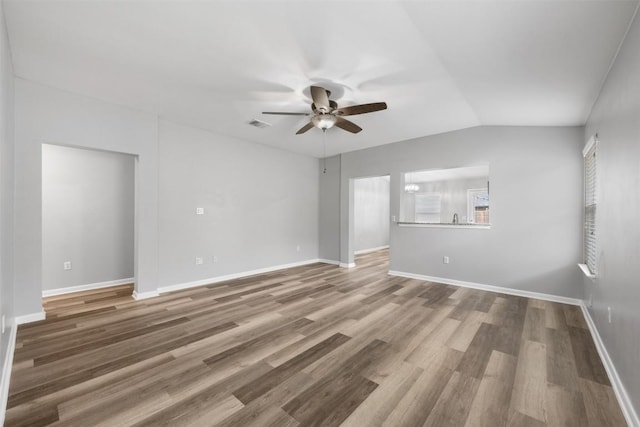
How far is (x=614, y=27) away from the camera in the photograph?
1765mm

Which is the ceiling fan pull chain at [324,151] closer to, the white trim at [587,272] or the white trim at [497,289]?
the white trim at [497,289]

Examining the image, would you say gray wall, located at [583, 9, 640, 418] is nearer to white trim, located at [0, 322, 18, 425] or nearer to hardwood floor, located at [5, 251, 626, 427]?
hardwood floor, located at [5, 251, 626, 427]

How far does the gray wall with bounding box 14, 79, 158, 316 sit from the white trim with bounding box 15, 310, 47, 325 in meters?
0.04

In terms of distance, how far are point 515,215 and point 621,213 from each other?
7.98ft

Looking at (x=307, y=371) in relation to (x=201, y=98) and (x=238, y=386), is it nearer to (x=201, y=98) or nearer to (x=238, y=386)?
(x=238, y=386)

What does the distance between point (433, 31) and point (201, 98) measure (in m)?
2.74

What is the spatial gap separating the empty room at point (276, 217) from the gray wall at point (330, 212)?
34.5 inches

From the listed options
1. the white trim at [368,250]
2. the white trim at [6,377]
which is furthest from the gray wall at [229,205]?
the white trim at [368,250]

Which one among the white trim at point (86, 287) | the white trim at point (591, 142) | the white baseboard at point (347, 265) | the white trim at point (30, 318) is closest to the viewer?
the white trim at point (591, 142)

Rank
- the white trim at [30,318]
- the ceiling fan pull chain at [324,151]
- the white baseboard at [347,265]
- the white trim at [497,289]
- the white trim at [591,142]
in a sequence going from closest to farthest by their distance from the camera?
the white trim at [591,142] → the white trim at [30,318] → the white trim at [497,289] → the ceiling fan pull chain at [324,151] → the white baseboard at [347,265]

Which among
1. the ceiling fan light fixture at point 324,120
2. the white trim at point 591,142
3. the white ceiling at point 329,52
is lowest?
the white trim at point 591,142

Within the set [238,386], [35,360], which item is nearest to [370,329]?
[238,386]

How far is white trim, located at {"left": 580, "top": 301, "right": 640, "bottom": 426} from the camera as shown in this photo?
1.61m

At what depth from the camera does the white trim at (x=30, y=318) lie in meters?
3.02
